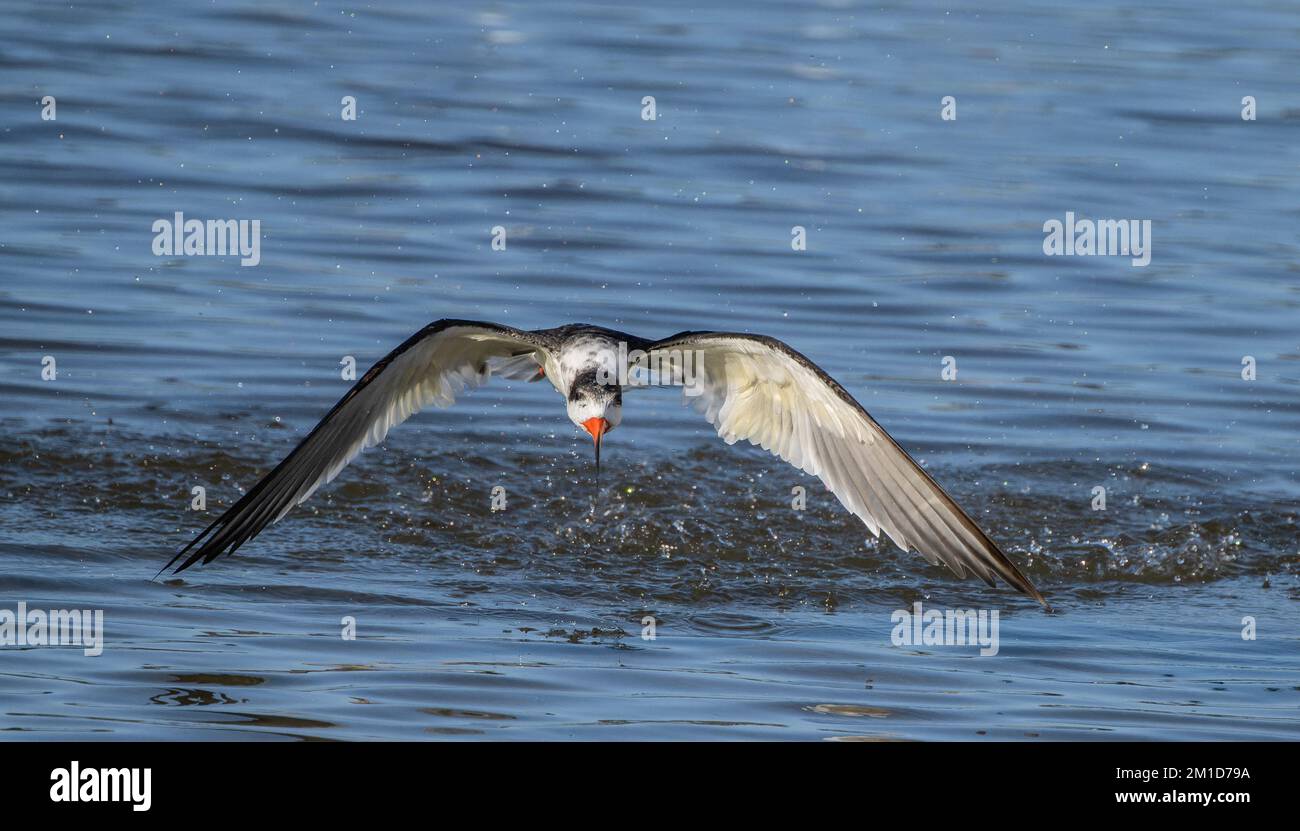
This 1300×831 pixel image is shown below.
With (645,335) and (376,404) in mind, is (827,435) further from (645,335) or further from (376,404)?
(645,335)

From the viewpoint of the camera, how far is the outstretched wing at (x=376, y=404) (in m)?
6.56

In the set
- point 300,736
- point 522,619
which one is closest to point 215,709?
point 300,736

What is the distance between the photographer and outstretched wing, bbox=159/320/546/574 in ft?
21.5

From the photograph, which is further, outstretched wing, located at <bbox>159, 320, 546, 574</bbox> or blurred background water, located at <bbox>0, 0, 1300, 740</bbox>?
blurred background water, located at <bbox>0, 0, 1300, 740</bbox>

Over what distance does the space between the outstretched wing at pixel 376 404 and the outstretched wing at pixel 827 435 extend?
0.71 metres

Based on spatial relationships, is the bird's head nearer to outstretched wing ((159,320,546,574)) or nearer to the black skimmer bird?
the black skimmer bird

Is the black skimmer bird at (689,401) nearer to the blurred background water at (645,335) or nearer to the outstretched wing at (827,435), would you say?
the outstretched wing at (827,435)

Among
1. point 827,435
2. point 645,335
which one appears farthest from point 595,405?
point 645,335

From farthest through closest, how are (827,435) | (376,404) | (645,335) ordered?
(645,335) → (827,435) → (376,404)

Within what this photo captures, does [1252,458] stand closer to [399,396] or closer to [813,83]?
[399,396]

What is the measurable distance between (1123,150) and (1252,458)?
6555mm

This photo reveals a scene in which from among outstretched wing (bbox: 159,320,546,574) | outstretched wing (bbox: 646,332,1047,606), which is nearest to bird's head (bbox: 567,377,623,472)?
outstretched wing (bbox: 646,332,1047,606)

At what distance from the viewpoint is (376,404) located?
7.18 meters

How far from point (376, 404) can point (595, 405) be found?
0.85m
